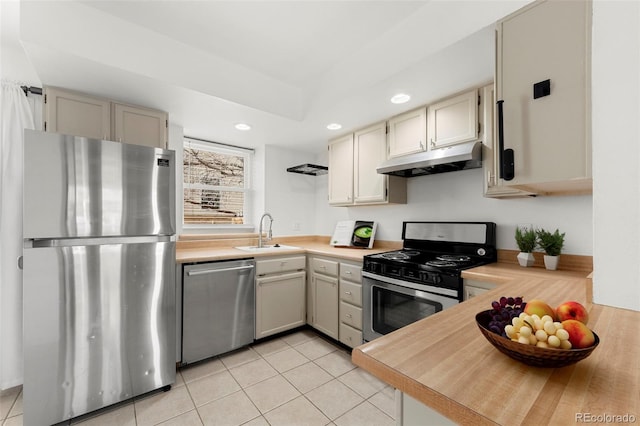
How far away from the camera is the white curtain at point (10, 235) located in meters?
1.95

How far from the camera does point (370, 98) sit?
222 centimetres

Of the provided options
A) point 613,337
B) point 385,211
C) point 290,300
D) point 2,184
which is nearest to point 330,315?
point 290,300

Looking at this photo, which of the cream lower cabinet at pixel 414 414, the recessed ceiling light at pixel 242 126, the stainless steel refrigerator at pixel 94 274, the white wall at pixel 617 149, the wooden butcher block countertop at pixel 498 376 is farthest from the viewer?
the recessed ceiling light at pixel 242 126

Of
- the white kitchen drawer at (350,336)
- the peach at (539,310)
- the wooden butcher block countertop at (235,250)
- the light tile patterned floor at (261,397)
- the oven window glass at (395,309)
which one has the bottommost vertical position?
the light tile patterned floor at (261,397)

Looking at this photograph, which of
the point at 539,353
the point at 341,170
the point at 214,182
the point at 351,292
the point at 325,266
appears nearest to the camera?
the point at 539,353

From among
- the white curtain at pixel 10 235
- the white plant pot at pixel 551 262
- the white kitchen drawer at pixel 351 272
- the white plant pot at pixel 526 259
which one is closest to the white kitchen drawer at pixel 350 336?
the white kitchen drawer at pixel 351 272

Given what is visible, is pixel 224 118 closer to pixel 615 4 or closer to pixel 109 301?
pixel 109 301

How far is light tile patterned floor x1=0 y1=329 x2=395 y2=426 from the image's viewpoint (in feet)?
5.48

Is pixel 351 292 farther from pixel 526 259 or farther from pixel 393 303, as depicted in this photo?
pixel 526 259

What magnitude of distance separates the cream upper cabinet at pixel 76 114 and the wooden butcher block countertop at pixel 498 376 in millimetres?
2465

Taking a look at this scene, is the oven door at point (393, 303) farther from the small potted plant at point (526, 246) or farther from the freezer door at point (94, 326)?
the freezer door at point (94, 326)

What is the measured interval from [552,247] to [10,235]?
12.5 ft

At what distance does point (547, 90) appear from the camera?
1159 mm

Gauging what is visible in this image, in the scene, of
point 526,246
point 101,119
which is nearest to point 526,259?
point 526,246
